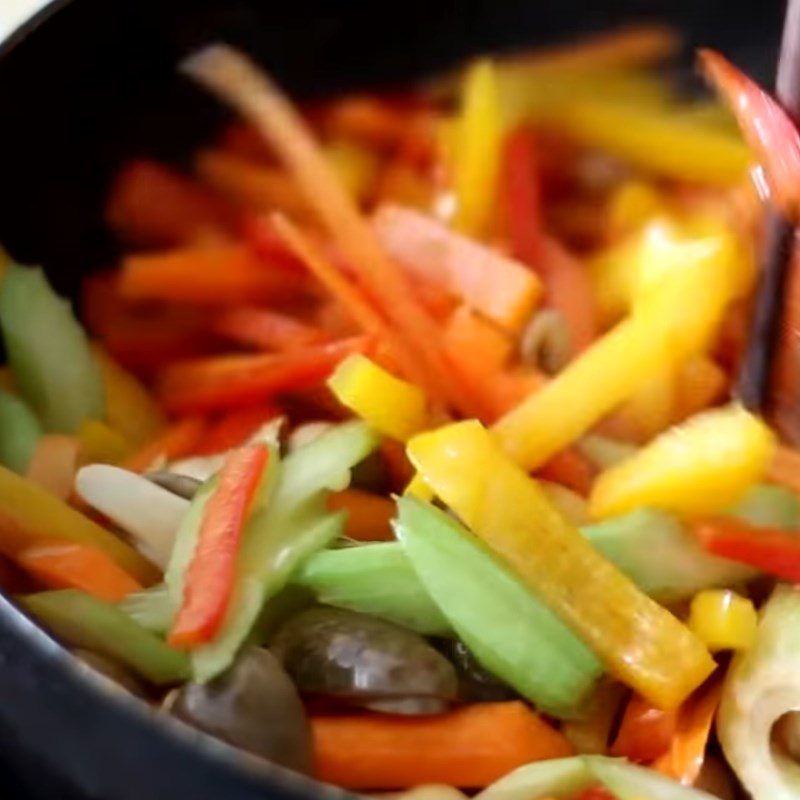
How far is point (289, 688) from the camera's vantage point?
2.87 ft

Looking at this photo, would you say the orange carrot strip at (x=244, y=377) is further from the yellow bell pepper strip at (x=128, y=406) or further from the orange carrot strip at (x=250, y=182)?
the orange carrot strip at (x=250, y=182)

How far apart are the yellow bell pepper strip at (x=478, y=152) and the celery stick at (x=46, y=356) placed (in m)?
0.37

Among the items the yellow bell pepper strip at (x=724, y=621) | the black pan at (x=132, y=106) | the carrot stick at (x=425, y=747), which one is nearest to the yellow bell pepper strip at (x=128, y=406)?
the black pan at (x=132, y=106)

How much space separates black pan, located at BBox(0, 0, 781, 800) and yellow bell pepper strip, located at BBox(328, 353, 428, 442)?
1.03 ft

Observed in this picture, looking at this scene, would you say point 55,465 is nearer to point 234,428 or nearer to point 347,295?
point 234,428

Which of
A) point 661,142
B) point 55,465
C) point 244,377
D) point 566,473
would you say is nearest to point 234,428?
point 244,377

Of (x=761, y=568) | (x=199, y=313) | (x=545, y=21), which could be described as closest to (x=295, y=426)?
(x=199, y=313)

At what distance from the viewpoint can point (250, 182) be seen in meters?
1.39

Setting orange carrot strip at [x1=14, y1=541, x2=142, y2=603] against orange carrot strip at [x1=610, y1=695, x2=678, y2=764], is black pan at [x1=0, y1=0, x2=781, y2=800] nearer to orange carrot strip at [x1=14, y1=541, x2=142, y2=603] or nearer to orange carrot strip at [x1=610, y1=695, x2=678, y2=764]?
orange carrot strip at [x1=14, y1=541, x2=142, y2=603]

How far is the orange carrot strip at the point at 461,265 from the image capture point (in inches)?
47.2

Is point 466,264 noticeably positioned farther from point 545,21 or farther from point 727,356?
point 545,21

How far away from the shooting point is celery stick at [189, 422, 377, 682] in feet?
2.88

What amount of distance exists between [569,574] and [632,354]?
25 centimetres

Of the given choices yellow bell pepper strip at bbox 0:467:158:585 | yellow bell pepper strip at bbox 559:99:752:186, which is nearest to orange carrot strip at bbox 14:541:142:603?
yellow bell pepper strip at bbox 0:467:158:585
